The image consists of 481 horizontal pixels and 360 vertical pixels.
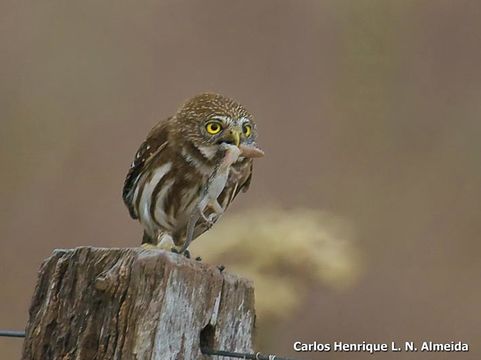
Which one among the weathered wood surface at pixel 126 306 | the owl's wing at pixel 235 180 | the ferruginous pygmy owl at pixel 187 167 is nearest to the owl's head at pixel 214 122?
the ferruginous pygmy owl at pixel 187 167

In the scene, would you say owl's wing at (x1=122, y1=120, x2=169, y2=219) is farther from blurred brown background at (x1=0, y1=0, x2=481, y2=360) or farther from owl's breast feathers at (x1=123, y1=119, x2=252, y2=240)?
blurred brown background at (x1=0, y1=0, x2=481, y2=360)

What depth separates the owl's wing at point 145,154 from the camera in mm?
1815

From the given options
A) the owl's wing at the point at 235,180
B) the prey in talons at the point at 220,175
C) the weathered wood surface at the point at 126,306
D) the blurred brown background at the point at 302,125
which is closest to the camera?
the weathered wood surface at the point at 126,306

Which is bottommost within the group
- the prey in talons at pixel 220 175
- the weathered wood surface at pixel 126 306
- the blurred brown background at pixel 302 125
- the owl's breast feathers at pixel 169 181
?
the weathered wood surface at pixel 126 306

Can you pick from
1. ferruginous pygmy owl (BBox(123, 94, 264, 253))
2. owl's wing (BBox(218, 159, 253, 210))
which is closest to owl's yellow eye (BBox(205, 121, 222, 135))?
ferruginous pygmy owl (BBox(123, 94, 264, 253))

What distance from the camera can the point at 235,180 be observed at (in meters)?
1.80

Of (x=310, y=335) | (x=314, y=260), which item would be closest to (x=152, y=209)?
(x=314, y=260)

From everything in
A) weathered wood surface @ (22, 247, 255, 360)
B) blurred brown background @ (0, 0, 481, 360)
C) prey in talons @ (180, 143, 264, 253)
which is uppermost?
blurred brown background @ (0, 0, 481, 360)

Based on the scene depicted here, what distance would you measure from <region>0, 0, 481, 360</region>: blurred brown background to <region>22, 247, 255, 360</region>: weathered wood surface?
43.7 inches

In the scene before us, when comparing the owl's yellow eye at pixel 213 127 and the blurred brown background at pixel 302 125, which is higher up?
the blurred brown background at pixel 302 125

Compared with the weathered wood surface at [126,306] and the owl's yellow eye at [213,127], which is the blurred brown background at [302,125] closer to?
the owl's yellow eye at [213,127]

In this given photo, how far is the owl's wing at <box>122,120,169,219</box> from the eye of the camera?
182 centimetres

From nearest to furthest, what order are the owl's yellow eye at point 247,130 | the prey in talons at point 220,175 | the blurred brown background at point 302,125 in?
1. the prey in talons at point 220,175
2. the owl's yellow eye at point 247,130
3. the blurred brown background at point 302,125

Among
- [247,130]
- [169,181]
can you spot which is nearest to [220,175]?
[247,130]
